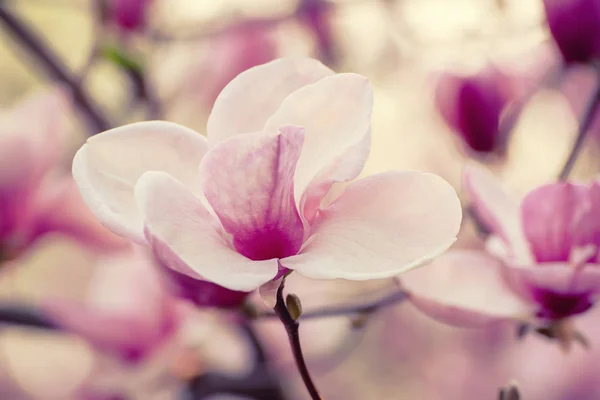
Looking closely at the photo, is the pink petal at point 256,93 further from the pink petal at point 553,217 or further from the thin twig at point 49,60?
the thin twig at point 49,60

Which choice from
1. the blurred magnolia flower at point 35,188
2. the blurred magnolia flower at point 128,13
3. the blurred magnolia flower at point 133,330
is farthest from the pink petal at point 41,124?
the blurred magnolia flower at point 128,13

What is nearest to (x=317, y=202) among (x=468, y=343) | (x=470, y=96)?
(x=470, y=96)

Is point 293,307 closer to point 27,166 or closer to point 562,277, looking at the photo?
point 562,277

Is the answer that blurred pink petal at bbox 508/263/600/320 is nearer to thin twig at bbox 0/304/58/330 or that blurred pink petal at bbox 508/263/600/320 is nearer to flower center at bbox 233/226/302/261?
flower center at bbox 233/226/302/261

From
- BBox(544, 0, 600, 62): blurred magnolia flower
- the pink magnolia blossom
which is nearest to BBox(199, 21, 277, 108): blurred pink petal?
the pink magnolia blossom

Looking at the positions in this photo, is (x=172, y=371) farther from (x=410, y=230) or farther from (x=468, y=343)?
(x=468, y=343)

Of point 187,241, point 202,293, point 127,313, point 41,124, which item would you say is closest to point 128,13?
point 41,124

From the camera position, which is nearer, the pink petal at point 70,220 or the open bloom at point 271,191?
the open bloom at point 271,191
